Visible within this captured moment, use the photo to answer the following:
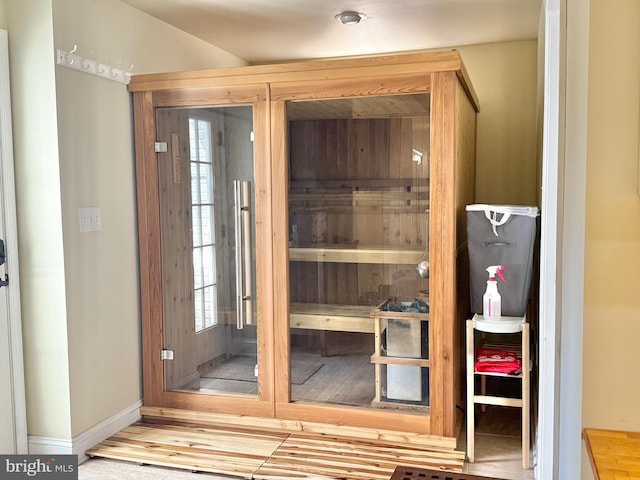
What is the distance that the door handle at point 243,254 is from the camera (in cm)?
328

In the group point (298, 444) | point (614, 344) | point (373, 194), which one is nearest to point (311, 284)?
point (373, 194)

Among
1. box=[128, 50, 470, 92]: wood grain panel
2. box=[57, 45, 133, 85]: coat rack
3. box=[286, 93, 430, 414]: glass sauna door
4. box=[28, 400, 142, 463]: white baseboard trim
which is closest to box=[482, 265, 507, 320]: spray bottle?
box=[286, 93, 430, 414]: glass sauna door

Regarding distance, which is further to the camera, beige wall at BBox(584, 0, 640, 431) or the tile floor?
the tile floor

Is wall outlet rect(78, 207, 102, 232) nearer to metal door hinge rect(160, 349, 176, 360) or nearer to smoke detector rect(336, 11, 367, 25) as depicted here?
metal door hinge rect(160, 349, 176, 360)

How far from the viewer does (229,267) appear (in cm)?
337

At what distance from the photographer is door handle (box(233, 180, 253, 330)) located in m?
3.28

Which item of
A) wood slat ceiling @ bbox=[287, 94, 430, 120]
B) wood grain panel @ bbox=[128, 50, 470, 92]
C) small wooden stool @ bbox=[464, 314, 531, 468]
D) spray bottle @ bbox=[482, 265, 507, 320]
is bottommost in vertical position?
small wooden stool @ bbox=[464, 314, 531, 468]

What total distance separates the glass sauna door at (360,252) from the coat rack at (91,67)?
3.16 ft

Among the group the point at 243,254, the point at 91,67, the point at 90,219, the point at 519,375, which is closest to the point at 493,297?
the point at 519,375

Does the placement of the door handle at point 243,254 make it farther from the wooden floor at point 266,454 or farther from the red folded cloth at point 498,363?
the red folded cloth at point 498,363

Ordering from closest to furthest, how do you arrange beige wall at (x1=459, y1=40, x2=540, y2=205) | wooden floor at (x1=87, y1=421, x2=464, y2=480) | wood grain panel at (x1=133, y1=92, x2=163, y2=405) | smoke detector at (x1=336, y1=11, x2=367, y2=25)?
wooden floor at (x1=87, y1=421, x2=464, y2=480)
wood grain panel at (x1=133, y1=92, x2=163, y2=405)
smoke detector at (x1=336, y1=11, x2=367, y2=25)
beige wall at (x1=459, y1=40, x2=540, y2=205)

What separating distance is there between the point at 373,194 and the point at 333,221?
0.26 m

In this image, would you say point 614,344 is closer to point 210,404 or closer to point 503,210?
point 503,210

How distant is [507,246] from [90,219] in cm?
214
